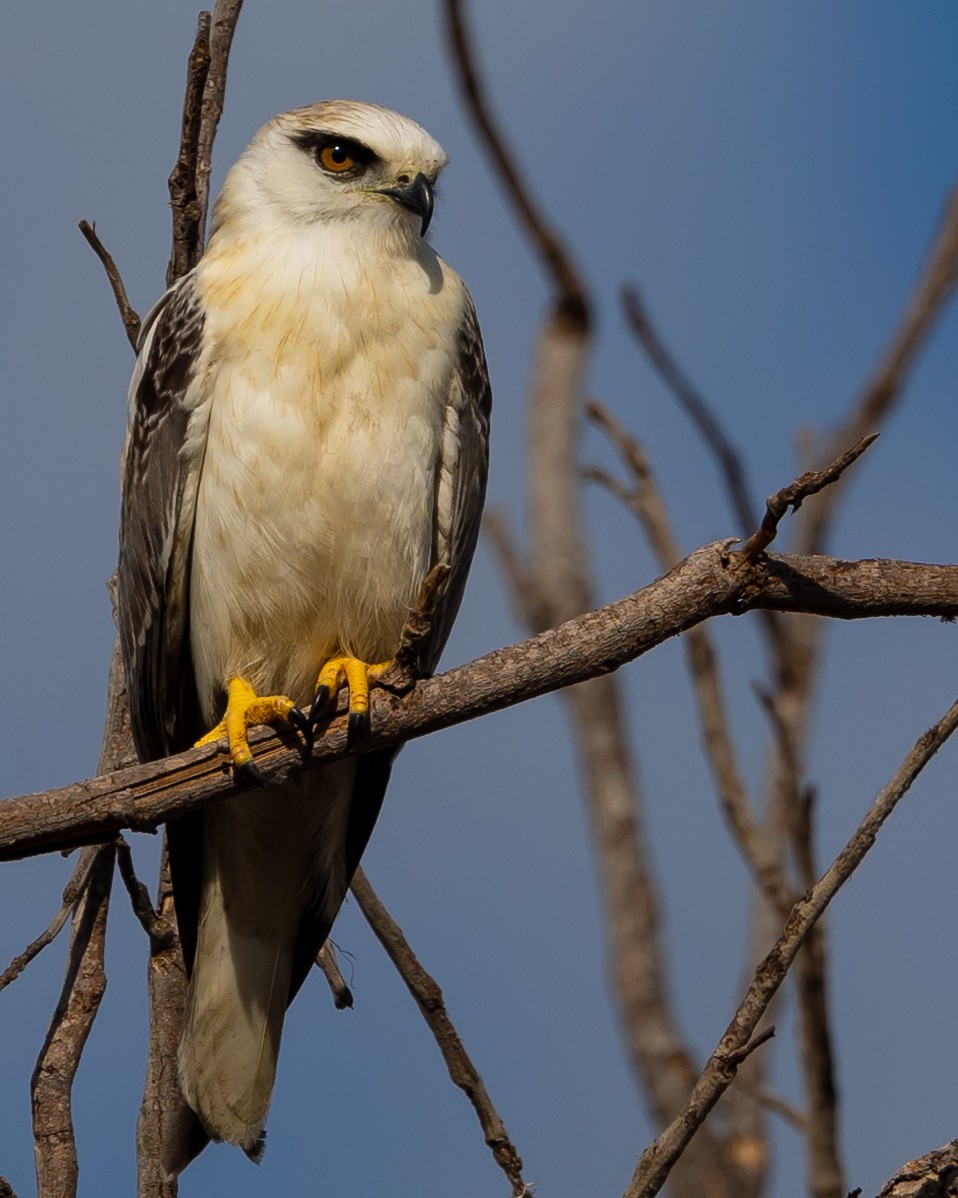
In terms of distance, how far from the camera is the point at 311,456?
4246mm

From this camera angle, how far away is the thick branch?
346 centimetres

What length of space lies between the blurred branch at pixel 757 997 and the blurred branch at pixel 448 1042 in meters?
0.58

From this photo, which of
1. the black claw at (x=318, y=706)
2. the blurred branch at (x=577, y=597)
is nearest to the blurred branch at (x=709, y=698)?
the blurred branch at (x=577, y=597)

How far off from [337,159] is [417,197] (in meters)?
0.38

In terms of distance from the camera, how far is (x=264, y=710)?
4.05 m

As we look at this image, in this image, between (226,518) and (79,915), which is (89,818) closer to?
(79,915)

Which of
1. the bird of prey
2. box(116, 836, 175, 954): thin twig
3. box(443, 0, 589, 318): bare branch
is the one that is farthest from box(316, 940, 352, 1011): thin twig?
box(443, 0, 589, 318): bare branch

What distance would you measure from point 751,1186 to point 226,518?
267cm

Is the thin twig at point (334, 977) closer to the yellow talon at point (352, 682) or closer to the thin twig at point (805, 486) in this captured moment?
the yellow talon at point (352, 682)

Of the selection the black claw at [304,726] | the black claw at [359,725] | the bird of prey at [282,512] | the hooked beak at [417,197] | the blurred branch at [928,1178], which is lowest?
the blurred branch at [928,1178]

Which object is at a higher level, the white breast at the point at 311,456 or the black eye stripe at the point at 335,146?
the black eye stripe at the point at 335,146

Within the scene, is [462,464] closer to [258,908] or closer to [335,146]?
[335,146]

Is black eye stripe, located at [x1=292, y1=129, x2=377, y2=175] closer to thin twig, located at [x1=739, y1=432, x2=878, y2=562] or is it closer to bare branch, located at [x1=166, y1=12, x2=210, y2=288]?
bare branch, located at [x1=166, y1=12, x2=210, y2=288]

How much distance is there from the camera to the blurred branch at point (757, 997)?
9.65 feet
